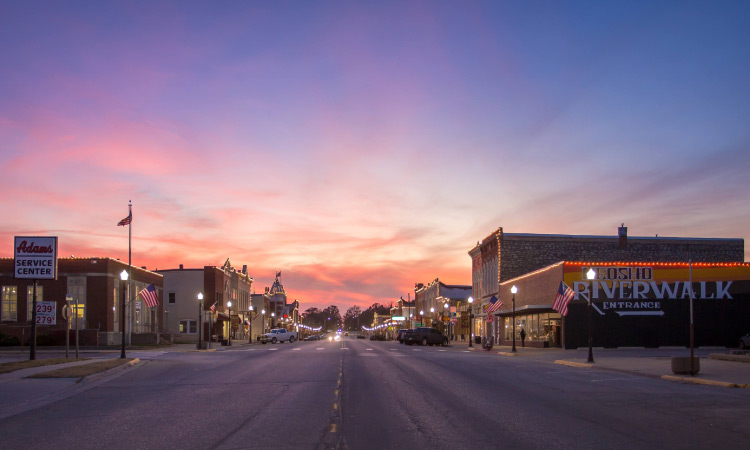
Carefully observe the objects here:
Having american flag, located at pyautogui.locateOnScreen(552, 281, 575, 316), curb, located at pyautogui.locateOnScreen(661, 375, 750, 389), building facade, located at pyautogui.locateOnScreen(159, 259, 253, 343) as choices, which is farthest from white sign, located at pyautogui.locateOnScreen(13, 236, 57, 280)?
building facade, located at pyautogui.locateOnScreen(159, 259, 253, 343)

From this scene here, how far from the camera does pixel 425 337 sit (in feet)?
207

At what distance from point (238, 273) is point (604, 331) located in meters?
62.1

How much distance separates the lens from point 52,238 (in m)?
30.7

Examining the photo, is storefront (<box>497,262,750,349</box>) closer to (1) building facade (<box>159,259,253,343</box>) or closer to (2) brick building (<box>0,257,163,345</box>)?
(2) brick building (<box>0,257,163,345</box>)

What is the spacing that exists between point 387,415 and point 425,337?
50.9m

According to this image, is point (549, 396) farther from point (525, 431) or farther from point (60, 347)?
point (60, 347)

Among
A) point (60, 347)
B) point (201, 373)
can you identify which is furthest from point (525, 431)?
point (60, 347)

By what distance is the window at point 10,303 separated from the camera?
2055 inches

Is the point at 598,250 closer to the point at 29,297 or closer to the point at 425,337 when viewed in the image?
the point at 425,337

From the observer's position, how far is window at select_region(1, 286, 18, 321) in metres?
52.2

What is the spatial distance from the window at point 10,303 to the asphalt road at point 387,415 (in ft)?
121

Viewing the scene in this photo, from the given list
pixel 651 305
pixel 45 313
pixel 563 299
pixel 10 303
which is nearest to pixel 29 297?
pixel 10 303

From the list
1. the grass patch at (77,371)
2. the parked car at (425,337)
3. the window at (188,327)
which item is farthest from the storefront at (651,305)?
the window at (188,327)

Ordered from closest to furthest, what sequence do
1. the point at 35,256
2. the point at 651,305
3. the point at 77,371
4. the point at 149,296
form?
the point at 77,371, the point at 35,256, the point at 149,296, the point at 651,305
